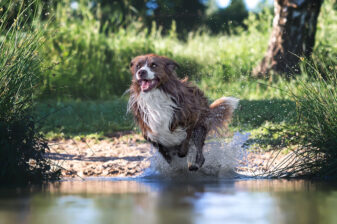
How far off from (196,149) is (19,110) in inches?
80.4

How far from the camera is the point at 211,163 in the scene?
24.1 feet

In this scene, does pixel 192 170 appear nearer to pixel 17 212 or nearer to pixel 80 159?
pixel 80 159

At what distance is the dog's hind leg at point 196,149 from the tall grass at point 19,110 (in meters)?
1.64

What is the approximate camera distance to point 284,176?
21.4 ft

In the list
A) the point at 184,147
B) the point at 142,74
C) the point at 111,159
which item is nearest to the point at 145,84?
the point at 142,74

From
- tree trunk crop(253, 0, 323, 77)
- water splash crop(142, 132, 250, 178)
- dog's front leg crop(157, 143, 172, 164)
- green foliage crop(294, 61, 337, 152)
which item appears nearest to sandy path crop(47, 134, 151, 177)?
water splash crop(142, 132, 250, 178)

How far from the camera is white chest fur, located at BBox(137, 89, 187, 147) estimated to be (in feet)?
20.9

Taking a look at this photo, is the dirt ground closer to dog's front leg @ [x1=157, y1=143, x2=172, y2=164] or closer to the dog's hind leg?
dog's front leg @ [x1=157, y1=143, x2=172, y2=164]

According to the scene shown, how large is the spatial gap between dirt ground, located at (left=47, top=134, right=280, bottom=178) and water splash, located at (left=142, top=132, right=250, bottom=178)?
0.17 m

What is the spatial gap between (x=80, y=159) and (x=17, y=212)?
370cm

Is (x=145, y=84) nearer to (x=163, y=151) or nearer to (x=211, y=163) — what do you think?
(x=163, y=151)

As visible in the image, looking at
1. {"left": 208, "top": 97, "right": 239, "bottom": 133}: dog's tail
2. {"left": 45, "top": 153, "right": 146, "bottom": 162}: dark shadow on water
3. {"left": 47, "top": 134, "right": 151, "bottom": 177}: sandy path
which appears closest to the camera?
{"left": 47, "top": 134, "right": 151, "bottom": 177}: sandy path

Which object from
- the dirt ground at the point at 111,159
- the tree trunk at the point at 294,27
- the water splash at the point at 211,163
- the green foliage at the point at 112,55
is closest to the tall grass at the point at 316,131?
the dirt ground at the point at 111,159

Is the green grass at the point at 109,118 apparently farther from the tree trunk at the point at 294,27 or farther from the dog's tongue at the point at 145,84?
the dog's tongue at the point at 145,84
